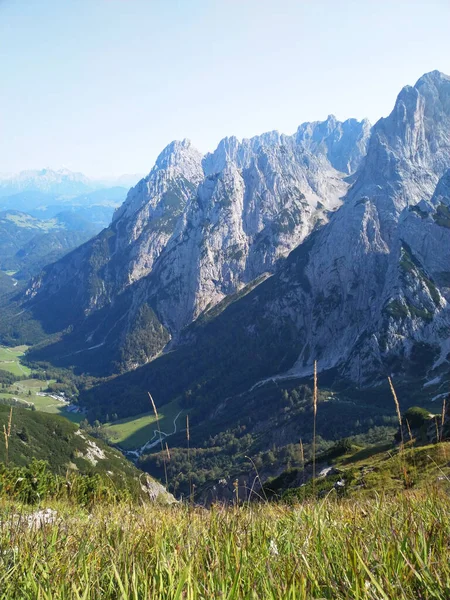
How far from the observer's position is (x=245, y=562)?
3.85 m

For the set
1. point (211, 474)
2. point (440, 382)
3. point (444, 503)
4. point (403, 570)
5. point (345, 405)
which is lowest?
point (211, 474)

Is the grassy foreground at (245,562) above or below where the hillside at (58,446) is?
above

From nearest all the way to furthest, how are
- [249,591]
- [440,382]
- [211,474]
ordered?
[249,591] < [211,474] < [440,382]

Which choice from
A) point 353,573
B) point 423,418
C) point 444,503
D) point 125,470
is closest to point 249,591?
point 353,573

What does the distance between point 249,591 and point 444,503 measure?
374cm

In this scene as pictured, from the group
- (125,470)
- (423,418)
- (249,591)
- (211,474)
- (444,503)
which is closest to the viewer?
(249,591)

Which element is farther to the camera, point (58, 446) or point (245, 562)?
point (58, 446)

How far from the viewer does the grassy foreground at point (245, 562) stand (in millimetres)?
3133

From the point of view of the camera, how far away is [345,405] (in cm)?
18675

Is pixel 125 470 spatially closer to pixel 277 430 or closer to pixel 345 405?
pixel 277 430

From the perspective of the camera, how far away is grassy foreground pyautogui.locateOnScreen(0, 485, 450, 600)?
3.13m

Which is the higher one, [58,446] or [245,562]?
[245,562]

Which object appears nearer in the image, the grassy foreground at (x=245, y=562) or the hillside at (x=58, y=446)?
the grassy foreground at (x=245, y=562)

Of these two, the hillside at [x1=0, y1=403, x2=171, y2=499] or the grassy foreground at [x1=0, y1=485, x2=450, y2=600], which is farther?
the hillside at [x1=0, y1=403, x2=171, y2=499]
